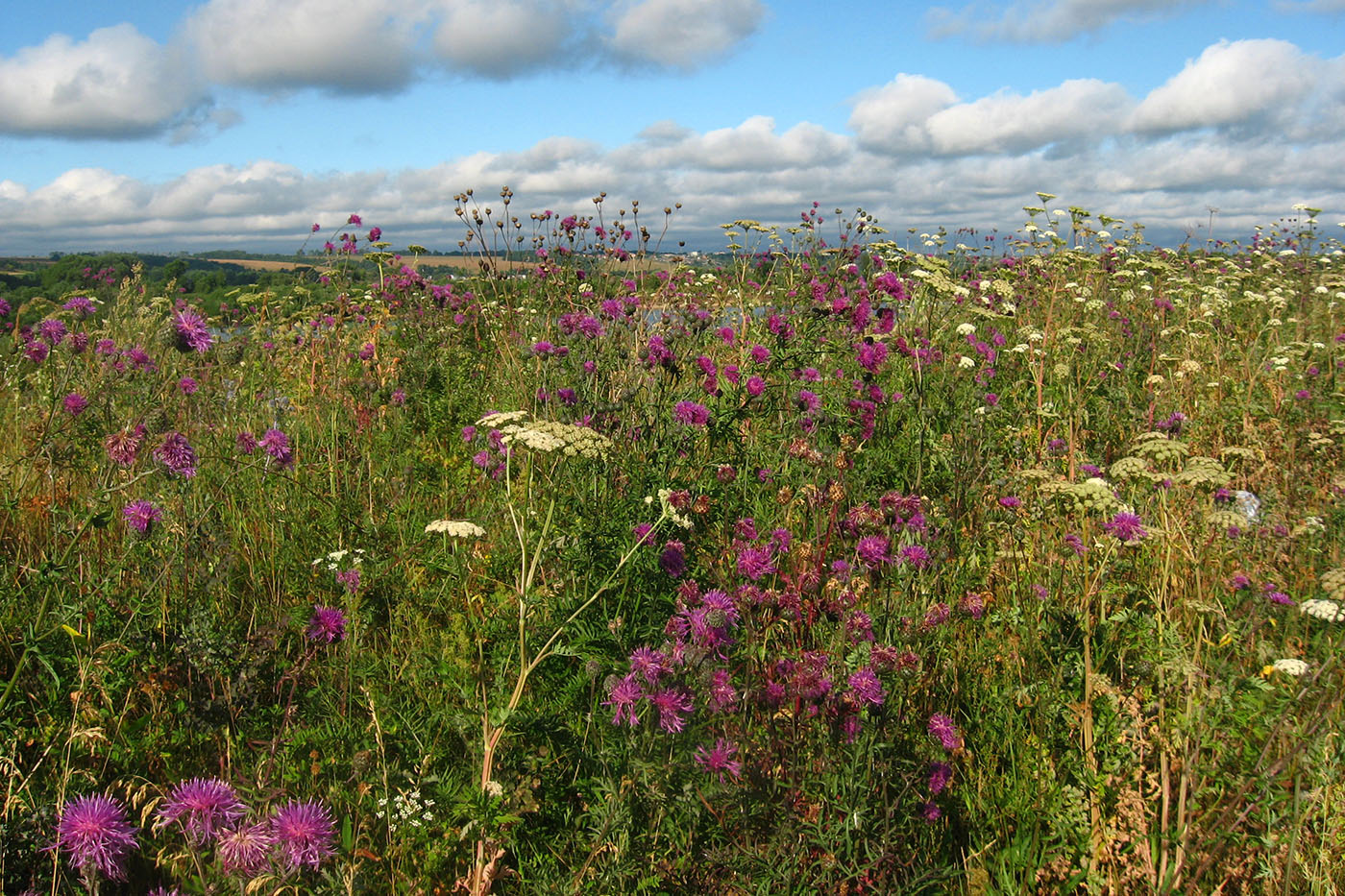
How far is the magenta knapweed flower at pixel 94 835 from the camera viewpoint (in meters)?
1.60

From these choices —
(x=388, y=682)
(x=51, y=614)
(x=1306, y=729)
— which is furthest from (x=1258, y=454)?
(x=51, y=614)

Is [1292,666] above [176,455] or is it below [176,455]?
below

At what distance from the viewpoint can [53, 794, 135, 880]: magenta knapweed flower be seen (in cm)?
160

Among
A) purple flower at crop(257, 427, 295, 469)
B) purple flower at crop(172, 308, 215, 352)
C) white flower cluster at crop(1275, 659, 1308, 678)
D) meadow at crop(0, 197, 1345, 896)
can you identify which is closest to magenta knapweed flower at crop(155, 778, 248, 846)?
meadow at crop(0, 197, 1345, 896)

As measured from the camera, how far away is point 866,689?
6.40ft

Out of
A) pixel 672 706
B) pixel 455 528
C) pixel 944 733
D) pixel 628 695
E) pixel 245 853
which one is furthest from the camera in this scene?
pixel 455 528

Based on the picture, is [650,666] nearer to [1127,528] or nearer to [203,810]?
[203,810]

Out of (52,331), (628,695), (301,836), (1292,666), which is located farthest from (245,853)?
(52,331)

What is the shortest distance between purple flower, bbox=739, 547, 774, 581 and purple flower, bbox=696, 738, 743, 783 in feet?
1.74

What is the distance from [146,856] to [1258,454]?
4.88 m

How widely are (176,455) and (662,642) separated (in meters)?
1.96

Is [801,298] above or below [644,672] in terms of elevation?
above

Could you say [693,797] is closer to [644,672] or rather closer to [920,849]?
[644,672]

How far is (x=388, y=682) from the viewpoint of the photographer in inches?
105
